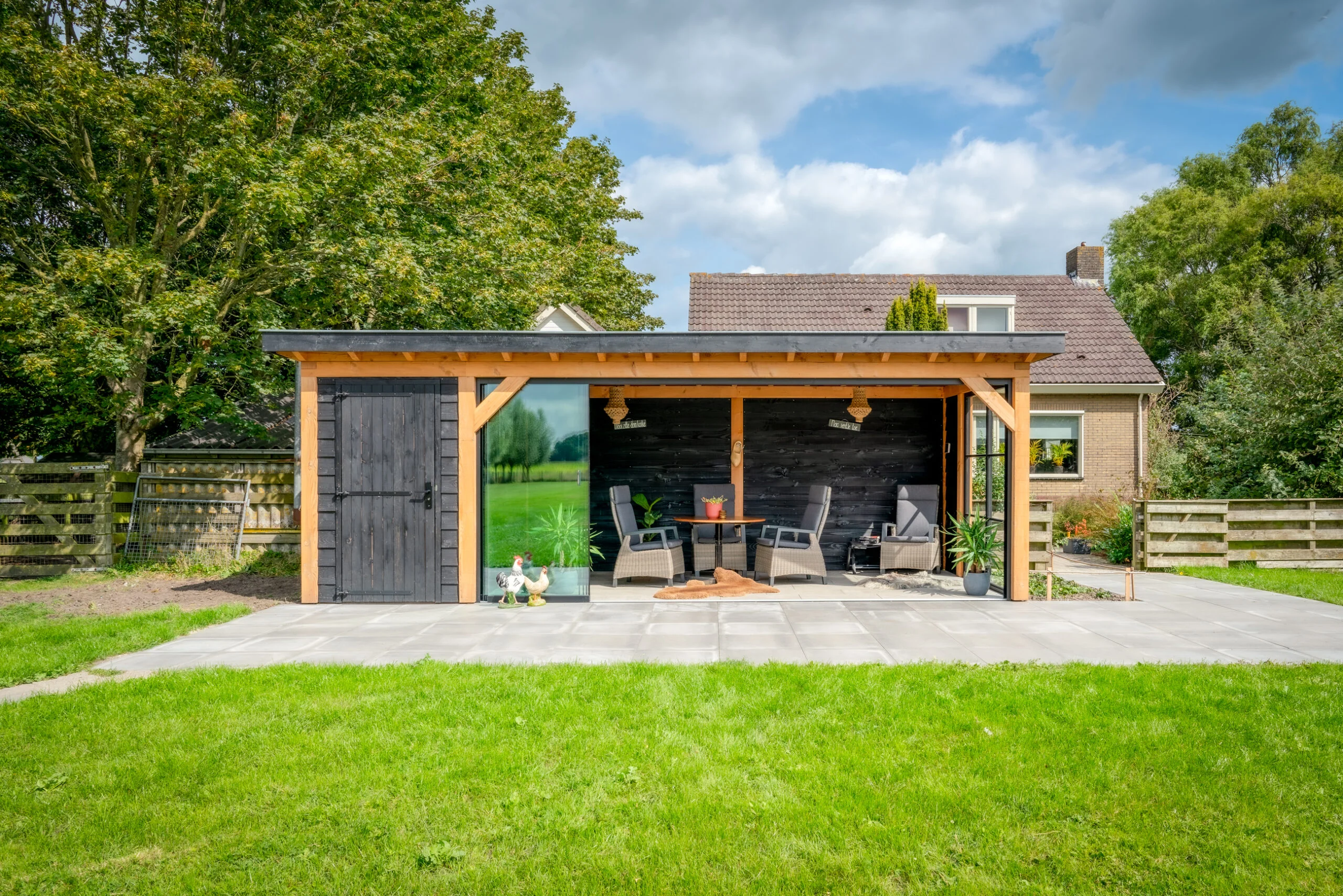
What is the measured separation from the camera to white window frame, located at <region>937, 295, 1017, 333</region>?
1454 centimetres

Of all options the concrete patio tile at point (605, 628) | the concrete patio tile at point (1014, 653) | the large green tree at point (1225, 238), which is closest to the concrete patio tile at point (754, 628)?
the concrete patio tile at point (605, 628)

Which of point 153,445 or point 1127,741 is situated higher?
point 153,445

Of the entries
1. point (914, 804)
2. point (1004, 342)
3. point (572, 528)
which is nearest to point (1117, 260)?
point (1004, 342)

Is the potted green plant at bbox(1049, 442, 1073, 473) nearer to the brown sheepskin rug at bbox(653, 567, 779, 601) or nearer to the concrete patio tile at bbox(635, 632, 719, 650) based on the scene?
the brown sheepskin rug at bbox(653, 567, 779, 601)

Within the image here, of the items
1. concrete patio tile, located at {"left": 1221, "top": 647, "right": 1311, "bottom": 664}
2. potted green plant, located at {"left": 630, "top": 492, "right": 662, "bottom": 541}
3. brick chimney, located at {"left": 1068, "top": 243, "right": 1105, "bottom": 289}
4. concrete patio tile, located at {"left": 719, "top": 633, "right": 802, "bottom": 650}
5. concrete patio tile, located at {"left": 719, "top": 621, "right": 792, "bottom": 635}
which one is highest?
brick chimney, located at {"left": 1068, "top": 243, "right": 1105, "bottom": 289}

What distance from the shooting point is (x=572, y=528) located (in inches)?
279

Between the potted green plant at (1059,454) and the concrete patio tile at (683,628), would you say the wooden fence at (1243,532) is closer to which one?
the potted green plant at (1059,454)

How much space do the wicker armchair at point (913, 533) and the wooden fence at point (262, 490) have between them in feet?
24.0

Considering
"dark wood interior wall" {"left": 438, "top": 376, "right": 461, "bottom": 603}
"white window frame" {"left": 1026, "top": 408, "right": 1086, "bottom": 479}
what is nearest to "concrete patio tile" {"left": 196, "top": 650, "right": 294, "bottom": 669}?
"dark wood interior wall" {"left": 438, "top": 376, "right": 461, "bottom": 603}

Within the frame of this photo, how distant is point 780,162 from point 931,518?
9.78 meters

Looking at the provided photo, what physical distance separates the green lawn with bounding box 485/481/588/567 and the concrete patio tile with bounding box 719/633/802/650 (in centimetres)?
222

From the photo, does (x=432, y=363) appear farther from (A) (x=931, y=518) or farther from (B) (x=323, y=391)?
(A) (x=931, y=518)

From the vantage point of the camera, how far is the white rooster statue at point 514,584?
672 centimetres

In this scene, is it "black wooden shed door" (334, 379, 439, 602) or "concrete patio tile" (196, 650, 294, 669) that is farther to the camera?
"black wooden shed door" (334, 379, 439, 602)
